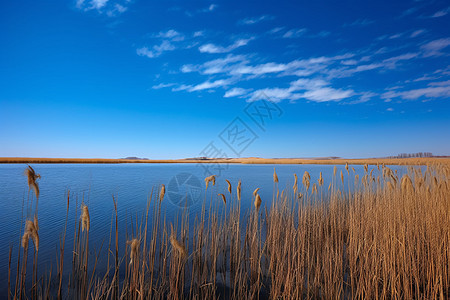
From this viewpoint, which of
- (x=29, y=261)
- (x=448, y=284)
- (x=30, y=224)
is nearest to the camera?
(x=30, y=224)

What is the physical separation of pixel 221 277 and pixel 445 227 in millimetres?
4354

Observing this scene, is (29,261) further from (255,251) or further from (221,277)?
(255,251)

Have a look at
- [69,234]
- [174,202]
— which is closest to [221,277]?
[69,234]

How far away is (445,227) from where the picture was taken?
4.25 metres

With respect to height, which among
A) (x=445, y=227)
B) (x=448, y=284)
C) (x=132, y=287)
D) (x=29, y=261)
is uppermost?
(x=445, y=227)

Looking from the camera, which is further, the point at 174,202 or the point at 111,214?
the point at 174,202

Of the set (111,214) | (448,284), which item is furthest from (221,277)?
(111,214)

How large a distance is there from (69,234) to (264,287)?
19.1 ft

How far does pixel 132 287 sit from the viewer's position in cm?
267

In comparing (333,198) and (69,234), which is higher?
(333,198)

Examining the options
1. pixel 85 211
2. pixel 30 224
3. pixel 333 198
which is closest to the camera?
pixel 30 224

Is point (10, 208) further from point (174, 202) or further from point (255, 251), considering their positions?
point (255, 251)

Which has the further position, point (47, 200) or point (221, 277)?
point (47, 200)

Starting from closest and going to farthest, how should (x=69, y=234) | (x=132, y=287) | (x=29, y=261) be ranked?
(x=132, y=287), (x=29, y=261), (x=69, y=234)
